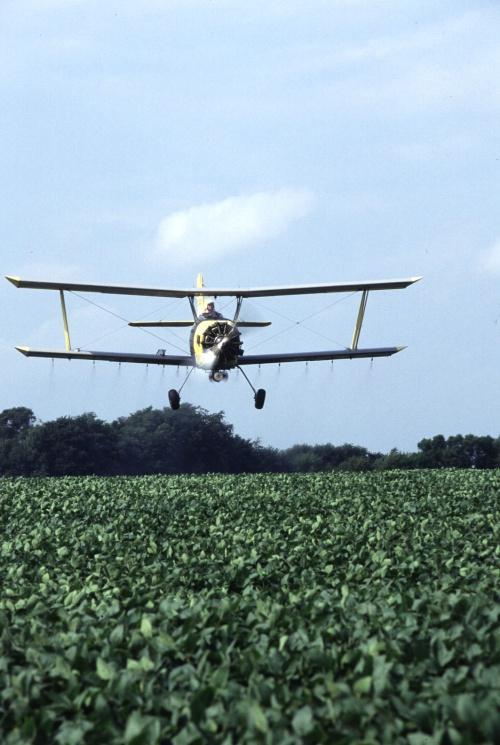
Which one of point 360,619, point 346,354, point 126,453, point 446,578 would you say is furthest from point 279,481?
point 126,453

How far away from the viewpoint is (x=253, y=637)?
35.9ft

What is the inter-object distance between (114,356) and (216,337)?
5235mm

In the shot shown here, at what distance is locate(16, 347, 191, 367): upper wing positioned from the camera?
45188 millimetres

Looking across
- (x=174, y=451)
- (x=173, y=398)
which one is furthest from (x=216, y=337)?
(x=174, y=451)

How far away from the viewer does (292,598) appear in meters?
12.6

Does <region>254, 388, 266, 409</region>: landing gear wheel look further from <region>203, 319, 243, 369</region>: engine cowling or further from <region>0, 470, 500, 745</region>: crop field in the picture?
<region>0, 470, 500, 745</region>: crop field

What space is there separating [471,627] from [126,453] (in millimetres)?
93510

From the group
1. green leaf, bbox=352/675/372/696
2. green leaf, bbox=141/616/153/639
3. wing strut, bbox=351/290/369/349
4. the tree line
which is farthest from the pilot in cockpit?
the tree line

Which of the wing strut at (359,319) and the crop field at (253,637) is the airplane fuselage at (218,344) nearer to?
the wing strut at (359,319)

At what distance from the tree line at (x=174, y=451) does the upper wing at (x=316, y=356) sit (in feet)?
152

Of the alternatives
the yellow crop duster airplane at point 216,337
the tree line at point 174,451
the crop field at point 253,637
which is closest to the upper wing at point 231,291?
the yellow crop duster airplane at point 216,337

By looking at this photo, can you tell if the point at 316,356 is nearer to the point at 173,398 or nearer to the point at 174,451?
the point at 173,398

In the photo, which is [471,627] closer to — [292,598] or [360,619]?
[360,619]

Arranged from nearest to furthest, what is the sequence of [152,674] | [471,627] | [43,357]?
[152,674] < [471,627] < [43,357]
